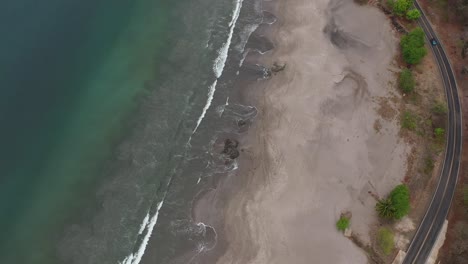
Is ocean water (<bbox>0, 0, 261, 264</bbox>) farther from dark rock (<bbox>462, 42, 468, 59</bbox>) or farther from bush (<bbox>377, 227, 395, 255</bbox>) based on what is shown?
dark rock (<bbox>462, 42, 468, 59</bbox>)

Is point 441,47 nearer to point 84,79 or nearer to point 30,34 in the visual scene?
→ point 84,79

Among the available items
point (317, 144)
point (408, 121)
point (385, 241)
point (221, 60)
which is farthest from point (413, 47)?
point (385, 241)

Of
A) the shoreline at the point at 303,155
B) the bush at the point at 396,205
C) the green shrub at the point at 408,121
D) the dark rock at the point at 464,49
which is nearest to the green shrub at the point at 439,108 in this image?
A: the green shrub at the point at 408,121

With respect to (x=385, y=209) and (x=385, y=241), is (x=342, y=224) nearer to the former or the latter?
(x=385, y=241)

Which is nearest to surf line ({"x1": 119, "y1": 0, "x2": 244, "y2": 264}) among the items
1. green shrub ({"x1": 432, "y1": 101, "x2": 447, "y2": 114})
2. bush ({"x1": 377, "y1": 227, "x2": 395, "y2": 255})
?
bush ({"x1": 377, "y1": 227, "x2": 395, "y2": 255})

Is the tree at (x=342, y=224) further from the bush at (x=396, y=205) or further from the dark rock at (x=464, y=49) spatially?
the dark rock at (x=464, y=49)

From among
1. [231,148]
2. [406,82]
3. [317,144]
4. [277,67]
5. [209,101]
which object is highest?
[406,82]
